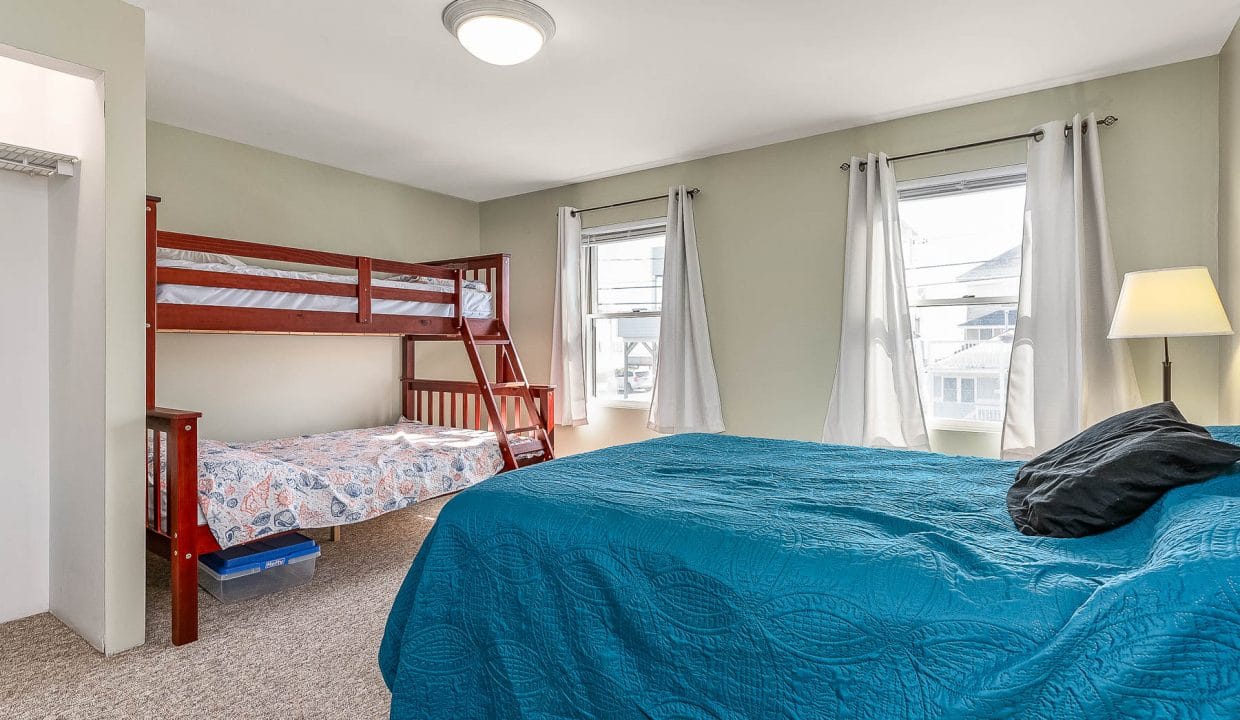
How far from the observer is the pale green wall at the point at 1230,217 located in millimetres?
2426

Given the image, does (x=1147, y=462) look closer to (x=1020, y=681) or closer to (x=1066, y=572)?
(x=1066, y=572)

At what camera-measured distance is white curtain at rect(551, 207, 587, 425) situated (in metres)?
4.57

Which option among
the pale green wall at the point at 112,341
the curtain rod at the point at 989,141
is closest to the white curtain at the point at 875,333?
the curtain rod at the point at 989,141

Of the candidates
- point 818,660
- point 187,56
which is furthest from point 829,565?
point 187,56

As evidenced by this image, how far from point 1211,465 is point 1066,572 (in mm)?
363

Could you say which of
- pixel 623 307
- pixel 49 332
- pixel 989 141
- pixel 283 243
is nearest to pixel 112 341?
pixel 49 332

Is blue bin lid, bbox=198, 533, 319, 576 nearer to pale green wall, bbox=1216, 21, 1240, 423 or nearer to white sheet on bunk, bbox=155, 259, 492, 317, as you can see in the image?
white sheet on bunk, bbox=155, 259, 492, 317

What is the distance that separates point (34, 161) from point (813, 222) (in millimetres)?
3461

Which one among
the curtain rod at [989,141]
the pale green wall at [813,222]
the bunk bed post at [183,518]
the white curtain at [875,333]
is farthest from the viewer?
the white curtain at [875,333]

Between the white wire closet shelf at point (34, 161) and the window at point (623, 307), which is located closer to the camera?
the white wire closet shelf at point (34, 161)

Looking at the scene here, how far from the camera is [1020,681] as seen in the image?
2.87 ft

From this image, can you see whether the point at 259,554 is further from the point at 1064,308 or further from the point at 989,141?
the point at 989,141

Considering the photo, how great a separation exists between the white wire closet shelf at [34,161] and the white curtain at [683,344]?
2881 mm

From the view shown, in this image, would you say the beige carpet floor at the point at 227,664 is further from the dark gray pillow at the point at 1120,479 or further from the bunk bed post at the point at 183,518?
the dark gray pillow at the point at 1120,479
